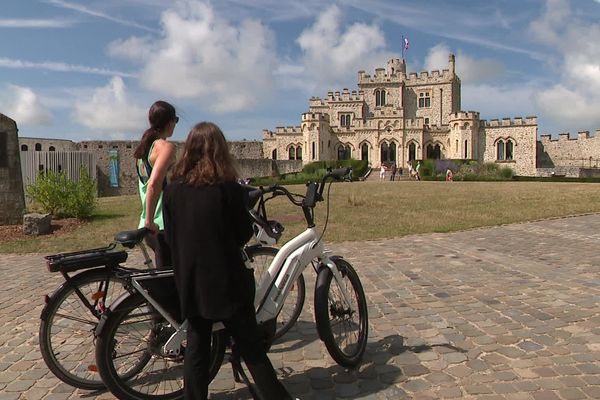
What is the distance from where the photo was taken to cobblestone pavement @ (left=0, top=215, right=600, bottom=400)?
3338 mm

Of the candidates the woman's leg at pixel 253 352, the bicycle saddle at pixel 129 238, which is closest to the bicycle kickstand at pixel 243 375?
the woman's leg at pixel 253 352

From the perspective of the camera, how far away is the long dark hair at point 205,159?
8.45 feet

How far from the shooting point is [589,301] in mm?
5168

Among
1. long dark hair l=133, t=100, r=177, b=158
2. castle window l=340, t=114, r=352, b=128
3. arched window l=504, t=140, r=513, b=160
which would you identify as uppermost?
castle window l=340, t=114, r=352, b=128

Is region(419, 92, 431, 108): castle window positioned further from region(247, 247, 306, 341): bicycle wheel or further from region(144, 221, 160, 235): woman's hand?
region(144, 221, 160, 235): woman's hand

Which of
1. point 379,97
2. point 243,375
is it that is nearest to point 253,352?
point 243,375

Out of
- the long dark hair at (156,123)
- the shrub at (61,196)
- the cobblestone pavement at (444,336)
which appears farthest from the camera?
the shrub at (61,196)

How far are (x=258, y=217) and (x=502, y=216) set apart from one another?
11646mm

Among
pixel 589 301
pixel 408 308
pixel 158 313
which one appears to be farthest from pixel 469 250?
pixel 158 313

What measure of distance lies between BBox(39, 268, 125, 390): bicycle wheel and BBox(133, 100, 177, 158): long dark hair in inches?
36.9

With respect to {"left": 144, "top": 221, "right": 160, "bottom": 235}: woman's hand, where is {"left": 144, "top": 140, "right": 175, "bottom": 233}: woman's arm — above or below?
above

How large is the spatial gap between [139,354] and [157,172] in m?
1.26

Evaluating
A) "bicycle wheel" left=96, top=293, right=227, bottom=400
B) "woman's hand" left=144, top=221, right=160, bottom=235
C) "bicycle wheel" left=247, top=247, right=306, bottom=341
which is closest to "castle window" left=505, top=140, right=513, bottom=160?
"bicycle wheel" left=247, top=247, right=306, bottom=341

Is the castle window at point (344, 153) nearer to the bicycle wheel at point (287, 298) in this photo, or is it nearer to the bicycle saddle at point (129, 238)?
the bicycle wheel at point (287, 298)
